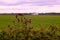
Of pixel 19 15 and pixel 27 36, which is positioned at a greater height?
pixel 19 15

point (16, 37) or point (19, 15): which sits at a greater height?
point (19, 15)

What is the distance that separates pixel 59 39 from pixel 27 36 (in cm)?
100

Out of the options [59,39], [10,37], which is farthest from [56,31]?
[10,37]

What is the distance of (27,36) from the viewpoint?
831cm

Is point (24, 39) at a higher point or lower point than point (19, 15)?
lower

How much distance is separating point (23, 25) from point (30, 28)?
26 centimetres

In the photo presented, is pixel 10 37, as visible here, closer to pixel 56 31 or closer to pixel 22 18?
pixel 22 18

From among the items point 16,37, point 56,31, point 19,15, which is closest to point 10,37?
point 16,37

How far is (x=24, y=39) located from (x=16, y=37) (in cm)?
25

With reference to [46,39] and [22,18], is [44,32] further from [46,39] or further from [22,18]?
[22,18]

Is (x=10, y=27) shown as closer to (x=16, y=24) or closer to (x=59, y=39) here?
(x=16, y=24)

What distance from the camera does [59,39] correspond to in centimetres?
845

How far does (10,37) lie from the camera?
8.27 meters

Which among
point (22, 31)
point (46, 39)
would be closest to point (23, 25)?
point (22, 31)
